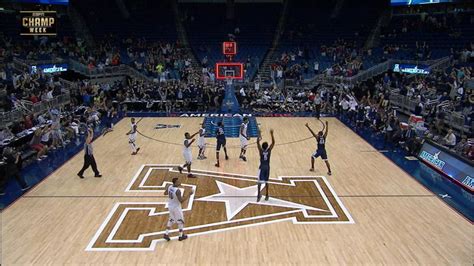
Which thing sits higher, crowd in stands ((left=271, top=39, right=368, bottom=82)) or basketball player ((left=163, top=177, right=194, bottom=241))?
crowd in stands ((left=271, top=39, right=368, bottom=82))

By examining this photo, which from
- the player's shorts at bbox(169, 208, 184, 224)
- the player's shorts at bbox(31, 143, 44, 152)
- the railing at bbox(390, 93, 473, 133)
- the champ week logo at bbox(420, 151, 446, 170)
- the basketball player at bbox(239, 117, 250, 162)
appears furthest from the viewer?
the railing at bbox(390, 93, 473, 133)

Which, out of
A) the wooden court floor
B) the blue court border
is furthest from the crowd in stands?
the wooden court floor

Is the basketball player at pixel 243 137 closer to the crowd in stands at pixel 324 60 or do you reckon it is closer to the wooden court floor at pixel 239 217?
the wooden court floor at pixel 239 217

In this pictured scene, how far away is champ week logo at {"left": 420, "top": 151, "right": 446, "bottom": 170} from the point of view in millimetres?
15809

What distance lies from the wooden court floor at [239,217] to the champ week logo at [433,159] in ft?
4.74

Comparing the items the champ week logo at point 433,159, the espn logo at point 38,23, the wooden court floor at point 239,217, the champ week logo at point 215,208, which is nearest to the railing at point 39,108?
the espn logo at point 38,23

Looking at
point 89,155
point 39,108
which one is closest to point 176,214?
point 89,155

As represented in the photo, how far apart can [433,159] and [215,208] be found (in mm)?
8924

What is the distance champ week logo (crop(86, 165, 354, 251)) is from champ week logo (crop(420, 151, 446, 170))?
4388mm

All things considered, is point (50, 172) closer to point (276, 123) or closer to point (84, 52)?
point (276, 123)

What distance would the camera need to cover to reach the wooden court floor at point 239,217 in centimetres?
988

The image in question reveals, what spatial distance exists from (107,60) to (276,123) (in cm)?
1470

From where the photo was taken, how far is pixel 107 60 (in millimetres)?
31859

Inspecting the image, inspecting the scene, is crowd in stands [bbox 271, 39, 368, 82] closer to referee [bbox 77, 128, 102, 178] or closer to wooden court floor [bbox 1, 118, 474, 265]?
wooden court floor [bbox 1, 118, 474, 265]
